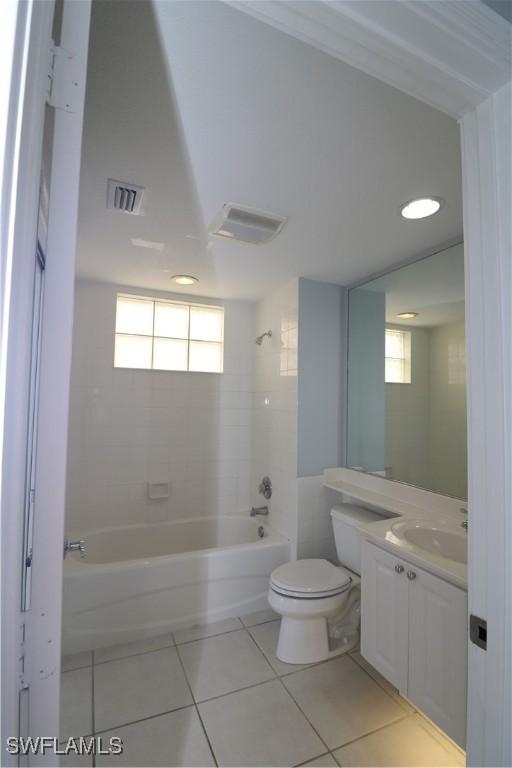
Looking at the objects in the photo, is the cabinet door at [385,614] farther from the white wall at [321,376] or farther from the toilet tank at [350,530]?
the white wall at [321,376]

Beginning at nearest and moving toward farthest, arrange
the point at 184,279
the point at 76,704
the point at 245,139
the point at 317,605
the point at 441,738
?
the point at 245,139, the point at 441,738, the point at 76,704, the point at 317,605, the point at 184,279

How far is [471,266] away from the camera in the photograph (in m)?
0.73

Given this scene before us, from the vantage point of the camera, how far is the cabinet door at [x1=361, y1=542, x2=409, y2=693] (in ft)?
4.75

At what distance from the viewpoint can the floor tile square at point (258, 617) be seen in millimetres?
2246

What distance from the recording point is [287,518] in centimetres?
255

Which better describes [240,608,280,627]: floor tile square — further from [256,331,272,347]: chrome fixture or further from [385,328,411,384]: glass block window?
[256,331,272,347]: chrome fixture

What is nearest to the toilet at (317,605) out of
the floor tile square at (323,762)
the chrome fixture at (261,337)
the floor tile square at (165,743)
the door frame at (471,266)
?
the floor tile square at (323,762)

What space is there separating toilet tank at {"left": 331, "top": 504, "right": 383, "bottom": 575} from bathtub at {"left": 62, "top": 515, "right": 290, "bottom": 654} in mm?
421

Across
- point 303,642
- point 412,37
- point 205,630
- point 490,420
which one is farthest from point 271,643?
point 412,37

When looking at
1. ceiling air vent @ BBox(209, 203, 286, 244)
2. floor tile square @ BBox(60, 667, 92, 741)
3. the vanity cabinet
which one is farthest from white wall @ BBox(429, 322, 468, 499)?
floor tile square @ BBox(60, 667, 92, 741)

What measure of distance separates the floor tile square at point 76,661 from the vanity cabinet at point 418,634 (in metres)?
1.47

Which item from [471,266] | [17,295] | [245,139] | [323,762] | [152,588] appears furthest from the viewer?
[152,588]

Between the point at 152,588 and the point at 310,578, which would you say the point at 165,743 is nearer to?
the point at 152,588

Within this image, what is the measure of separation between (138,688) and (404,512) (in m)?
1.63
